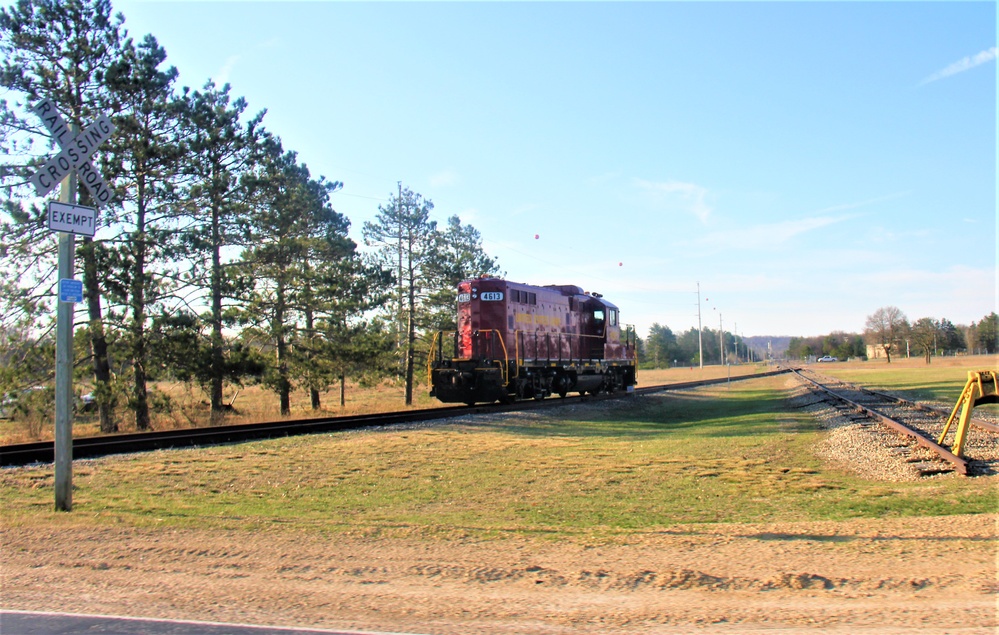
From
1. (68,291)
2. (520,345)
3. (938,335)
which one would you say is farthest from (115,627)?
(938,335)

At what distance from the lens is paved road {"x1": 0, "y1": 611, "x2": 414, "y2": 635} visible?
462 centimetres

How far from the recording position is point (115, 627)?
475 cm

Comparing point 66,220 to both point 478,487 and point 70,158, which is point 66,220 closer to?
point 70,158

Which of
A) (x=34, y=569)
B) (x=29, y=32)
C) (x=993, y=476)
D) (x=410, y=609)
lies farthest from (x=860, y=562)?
(x=29, y=32)

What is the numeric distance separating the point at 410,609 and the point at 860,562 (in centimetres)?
349

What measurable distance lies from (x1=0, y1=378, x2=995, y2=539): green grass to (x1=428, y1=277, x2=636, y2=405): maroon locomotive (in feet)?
26.6

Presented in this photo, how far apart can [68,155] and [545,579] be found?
723cm

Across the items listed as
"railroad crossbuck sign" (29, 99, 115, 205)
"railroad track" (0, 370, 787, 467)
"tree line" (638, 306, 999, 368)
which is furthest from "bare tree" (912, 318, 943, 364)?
"railroad crossbuck sign" (29, 99, 115, 205)

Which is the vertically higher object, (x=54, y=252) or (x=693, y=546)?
(x=54, y=252)

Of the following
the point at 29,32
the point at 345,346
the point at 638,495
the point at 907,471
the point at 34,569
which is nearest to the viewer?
the point at 34,569

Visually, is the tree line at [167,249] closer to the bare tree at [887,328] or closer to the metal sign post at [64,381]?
the metal sign post at [64,381]

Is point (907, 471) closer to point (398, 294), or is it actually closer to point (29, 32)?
point (29, 32)

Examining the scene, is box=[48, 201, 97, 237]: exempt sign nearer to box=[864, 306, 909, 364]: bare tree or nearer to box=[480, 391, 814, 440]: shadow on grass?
box=[480, 391, 814, 440]: shadow on grass

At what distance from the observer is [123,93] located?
21047mm
